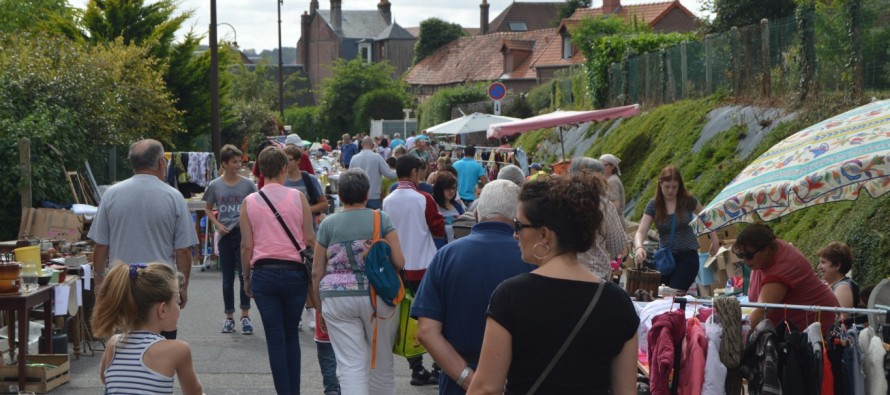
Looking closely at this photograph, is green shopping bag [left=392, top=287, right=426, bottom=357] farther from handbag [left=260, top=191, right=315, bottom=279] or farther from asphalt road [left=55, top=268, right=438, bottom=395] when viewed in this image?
asphalt road [left=55, top=268, right=438, bottom=395]

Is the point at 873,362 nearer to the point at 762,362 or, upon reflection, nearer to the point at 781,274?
the point at 762,362

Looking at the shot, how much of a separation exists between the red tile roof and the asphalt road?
59503 mm

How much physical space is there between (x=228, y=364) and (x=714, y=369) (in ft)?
15.2

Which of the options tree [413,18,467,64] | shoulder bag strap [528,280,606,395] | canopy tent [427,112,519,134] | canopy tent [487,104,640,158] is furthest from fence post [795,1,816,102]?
tree [413,18,467,64]

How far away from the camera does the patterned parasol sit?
6.46 m

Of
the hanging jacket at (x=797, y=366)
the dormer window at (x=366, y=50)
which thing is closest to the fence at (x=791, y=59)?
the hanging jacket at (x=797, y=366)

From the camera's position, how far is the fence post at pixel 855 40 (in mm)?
14875

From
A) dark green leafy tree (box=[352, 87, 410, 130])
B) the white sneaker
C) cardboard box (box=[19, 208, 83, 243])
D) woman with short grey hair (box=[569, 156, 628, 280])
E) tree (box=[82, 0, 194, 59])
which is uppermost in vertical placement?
tree (box=[82, 0, 194, 59])

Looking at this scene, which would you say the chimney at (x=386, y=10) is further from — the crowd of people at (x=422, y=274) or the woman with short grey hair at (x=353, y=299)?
the woman with short grey hair at (x=353, y=299)

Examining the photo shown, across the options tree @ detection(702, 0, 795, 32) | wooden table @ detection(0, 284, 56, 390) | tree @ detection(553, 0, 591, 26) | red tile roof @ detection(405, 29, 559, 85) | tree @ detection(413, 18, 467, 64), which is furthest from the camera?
tree @ detection(553, 0, 591, 26)

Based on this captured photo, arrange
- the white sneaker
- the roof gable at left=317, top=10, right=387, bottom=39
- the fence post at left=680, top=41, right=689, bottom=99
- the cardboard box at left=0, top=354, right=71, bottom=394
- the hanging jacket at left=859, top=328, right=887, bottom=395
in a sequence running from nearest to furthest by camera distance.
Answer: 1. the hanging jacket at left=859, top=328, right=887, bottom=395
2. the cardboard box at left=0, top=354, right=71, bottom=394
3. the white sneaker
4. the fence post at left=680, top=41, right=689, bottom=99
5. the roof gable at left=317, top=10, right=387, bottom=39

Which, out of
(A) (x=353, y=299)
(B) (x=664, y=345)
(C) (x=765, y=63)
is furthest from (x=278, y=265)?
(C) (x=765, y=63)

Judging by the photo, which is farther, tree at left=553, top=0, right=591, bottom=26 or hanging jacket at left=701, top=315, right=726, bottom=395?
tree at left=553, top=0, right=591, bottom=26

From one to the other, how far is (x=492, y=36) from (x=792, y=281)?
242 feet
